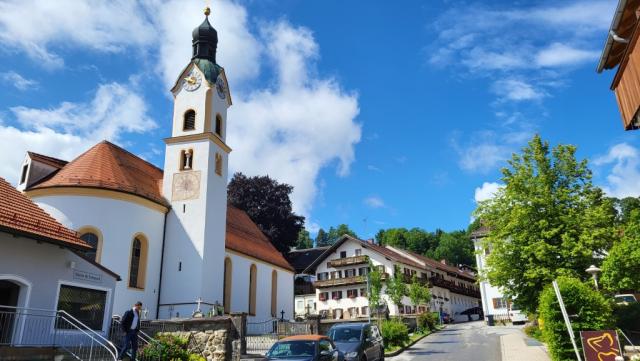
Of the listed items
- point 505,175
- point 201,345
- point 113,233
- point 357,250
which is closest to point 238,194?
point 357,250

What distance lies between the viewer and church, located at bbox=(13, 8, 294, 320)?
81.2ft

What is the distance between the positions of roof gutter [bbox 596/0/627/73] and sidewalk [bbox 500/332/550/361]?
1141cm

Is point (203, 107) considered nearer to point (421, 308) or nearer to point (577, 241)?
point (577, 241)

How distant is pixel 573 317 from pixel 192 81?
26.9 metres

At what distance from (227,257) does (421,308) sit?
29098 mm

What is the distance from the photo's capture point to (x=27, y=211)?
15.8 metres

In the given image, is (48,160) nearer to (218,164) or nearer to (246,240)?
(218,164)

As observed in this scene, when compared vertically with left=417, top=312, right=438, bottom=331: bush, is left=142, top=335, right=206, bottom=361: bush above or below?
below

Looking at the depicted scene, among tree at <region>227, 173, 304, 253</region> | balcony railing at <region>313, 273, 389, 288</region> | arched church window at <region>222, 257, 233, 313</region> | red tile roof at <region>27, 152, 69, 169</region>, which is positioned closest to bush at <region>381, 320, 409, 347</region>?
arched church window at <region>222, 257, 233, 313</region>

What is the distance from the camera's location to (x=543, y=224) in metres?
24.3

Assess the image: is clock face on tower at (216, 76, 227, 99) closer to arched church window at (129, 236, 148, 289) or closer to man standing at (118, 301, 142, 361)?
arched church window at (129, 236, 148, 289)

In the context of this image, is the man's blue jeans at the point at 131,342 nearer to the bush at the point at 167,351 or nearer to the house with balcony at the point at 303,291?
the bush at the point at 167,351

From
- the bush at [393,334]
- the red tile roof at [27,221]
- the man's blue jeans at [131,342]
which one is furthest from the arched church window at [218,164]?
the man's blue jeans at [131,342]

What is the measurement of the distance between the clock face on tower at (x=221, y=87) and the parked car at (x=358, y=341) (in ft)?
69.4
